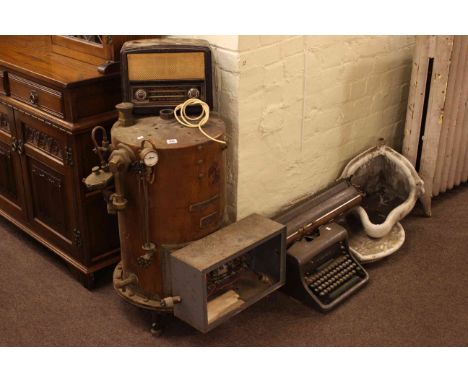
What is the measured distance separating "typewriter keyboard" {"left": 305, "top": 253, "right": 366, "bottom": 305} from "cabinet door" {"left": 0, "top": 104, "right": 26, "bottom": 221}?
1503 mm

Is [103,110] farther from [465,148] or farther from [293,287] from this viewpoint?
[465,148]

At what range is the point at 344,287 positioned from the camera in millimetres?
2943

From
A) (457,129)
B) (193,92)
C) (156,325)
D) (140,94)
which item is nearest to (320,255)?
(156,325)

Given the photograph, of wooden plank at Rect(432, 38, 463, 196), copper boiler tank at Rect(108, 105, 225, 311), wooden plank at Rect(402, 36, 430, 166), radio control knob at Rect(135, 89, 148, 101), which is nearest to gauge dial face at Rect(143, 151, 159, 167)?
copper boiler tank at Rect(108, 105, 225, 311)

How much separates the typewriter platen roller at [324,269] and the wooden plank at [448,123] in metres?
0.90

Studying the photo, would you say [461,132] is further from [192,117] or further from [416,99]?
[192,117]

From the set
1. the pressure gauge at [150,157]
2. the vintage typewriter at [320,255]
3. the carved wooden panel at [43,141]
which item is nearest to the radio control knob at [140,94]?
the pressure gauge at [150,157]

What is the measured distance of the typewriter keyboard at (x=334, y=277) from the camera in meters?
2.90

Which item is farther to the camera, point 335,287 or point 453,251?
point 453,251

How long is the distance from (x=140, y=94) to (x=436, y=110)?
65.7 inches

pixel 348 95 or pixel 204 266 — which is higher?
pixel 348 95

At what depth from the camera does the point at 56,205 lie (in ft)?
9.82

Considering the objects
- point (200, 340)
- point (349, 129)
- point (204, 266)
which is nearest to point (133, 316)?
point (200, 340)

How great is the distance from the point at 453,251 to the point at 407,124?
74 centimetres
